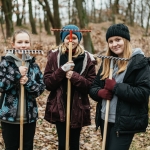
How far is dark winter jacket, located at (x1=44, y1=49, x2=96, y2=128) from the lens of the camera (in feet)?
11.7

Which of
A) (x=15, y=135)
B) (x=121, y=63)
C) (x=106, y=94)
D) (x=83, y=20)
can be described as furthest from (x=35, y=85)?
(x=83, y=20)

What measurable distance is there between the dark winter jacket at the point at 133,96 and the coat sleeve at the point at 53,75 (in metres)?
0.85

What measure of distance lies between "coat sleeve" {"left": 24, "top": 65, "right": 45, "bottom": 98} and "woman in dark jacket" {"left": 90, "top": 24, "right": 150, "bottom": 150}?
769mm

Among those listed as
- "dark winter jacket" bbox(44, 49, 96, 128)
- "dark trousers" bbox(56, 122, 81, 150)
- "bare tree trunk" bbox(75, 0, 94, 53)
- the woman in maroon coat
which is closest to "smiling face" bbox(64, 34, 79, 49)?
the woman in maroon coat

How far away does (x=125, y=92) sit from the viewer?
9.87ft

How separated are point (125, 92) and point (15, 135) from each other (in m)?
1.62

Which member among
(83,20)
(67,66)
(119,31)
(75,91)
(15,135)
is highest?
(83,20)

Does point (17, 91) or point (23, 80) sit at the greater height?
point (23, 80)

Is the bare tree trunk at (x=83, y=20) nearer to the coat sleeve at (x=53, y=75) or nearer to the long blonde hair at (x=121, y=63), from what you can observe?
the coat sleeve at (x=53, y=75)

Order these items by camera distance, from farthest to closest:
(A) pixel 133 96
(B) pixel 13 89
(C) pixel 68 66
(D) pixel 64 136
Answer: (D) pixel 64 136
(C) pixel 68 66
(B) pixel 13 89
(A) pixel 133 96

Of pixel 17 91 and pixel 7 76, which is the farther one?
pixel 17 91

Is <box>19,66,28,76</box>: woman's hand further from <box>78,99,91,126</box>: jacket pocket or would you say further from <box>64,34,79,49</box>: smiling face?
<box>78,99,91,126</box>: jacket pocket

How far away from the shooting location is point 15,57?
11.0 feet

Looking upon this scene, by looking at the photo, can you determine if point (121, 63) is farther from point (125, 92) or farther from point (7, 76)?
point (7, 76)
